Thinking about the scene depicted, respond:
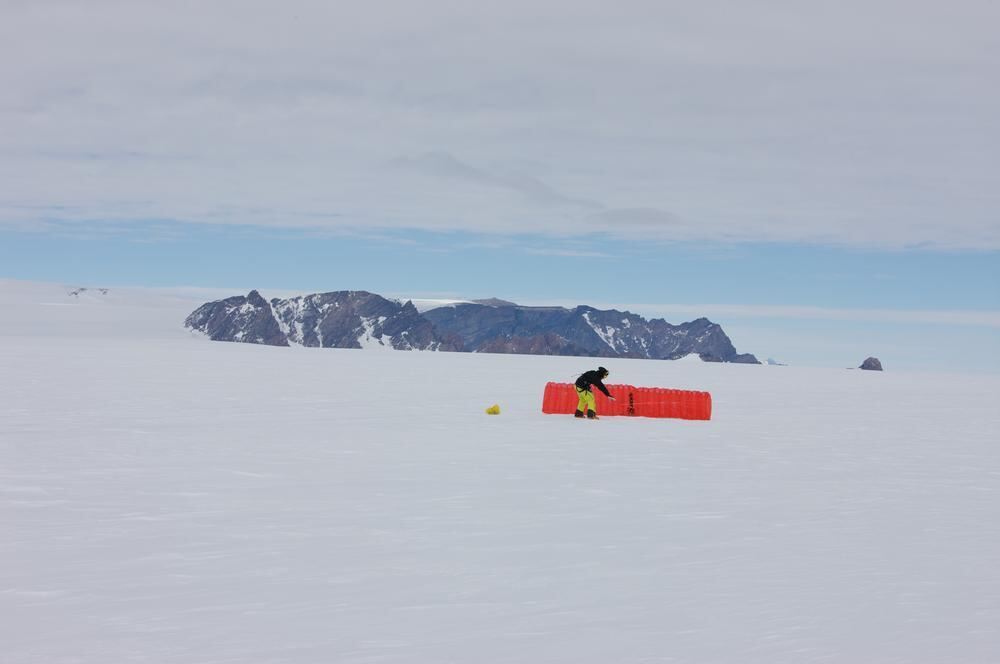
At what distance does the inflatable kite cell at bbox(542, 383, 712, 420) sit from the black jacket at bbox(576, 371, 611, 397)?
4.90 feet

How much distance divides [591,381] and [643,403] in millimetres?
2643

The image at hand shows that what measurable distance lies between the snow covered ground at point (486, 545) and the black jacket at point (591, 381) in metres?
1.81

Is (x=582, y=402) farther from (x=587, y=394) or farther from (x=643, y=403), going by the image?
(x=643, y=403)

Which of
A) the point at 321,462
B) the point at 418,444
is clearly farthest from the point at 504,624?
the point at 418,444

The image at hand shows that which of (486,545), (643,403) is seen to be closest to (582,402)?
(643,403)

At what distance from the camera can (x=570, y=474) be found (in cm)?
1451

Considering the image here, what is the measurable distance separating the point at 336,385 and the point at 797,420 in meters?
16.7

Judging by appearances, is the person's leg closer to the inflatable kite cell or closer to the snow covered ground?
the inflatable kite cell

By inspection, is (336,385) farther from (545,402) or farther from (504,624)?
(504,624)

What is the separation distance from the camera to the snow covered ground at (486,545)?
6.67 meters

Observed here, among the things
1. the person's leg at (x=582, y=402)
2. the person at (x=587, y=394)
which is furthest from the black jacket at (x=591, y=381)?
the person's leg at (x=582, y=402)

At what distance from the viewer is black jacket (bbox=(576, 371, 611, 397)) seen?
22.7 metres

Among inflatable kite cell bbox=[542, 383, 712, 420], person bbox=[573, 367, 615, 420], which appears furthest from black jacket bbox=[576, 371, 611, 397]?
inflatable kite cell bbox=[542, 383, 712, 420]

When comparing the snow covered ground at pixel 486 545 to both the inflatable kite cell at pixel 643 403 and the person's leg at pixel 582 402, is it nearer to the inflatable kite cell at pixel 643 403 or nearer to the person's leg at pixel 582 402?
the person's leg at pixel 582 402
